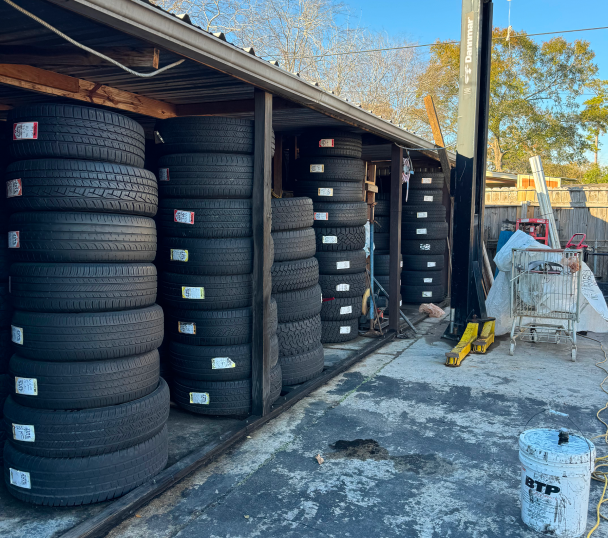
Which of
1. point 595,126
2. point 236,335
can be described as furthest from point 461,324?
point 595,126

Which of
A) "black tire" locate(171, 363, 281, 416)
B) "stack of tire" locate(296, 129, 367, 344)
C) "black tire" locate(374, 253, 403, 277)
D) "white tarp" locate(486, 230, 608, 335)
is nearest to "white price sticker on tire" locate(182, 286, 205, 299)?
"black tire" locate(171, 363, 281, 416)

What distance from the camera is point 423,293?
36.0 feet

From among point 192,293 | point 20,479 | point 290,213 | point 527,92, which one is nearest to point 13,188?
point 192,293

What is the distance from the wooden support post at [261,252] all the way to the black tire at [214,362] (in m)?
0.08

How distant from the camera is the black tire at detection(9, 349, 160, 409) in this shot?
10.5 ft

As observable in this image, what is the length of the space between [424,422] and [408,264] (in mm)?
6528

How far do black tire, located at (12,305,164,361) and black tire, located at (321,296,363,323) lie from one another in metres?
4.15

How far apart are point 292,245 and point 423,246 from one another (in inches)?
233

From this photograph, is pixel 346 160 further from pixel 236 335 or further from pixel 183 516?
pixel 183 516

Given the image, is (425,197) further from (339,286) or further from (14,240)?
(14,240)

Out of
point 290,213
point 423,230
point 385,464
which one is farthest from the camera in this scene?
point 423,230

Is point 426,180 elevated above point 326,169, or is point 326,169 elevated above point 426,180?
point 426,180

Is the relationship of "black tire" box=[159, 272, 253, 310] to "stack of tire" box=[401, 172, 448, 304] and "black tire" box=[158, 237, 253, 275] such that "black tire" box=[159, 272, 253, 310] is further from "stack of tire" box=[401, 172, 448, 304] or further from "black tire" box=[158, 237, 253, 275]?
"stack of tire" box=[401, 172, 448, 304]

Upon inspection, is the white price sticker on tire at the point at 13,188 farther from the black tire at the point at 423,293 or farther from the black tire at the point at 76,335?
the black tire at the point at 423,293
